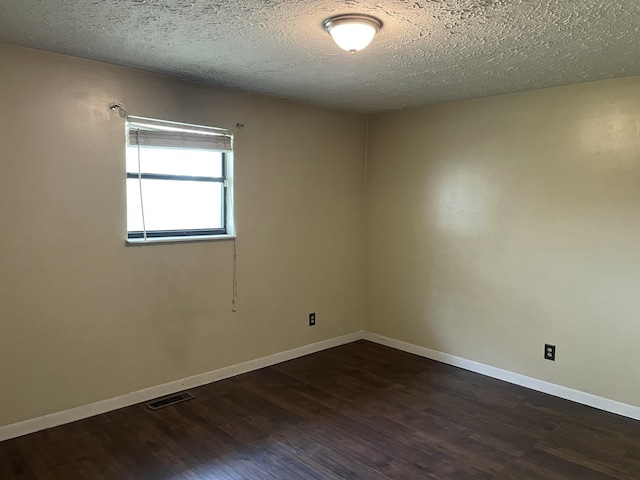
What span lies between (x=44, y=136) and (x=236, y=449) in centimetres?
215

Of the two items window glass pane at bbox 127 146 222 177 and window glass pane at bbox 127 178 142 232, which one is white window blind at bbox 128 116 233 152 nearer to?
window glass pane at bbox 127 146 222 177

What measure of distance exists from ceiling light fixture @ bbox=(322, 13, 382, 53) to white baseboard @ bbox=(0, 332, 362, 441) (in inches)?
103

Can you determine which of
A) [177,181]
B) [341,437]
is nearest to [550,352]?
[341,437]

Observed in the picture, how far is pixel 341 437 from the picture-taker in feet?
9.34

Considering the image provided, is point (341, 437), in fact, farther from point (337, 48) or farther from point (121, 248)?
point (337, 48)

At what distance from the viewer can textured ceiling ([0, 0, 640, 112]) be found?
202 centimetres

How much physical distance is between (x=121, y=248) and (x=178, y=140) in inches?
33.6

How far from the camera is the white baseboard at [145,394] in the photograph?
279cm

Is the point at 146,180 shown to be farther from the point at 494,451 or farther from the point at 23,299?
the point at 494,451

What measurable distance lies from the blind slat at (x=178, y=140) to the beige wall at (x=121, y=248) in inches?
4.4

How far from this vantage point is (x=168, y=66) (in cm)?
297

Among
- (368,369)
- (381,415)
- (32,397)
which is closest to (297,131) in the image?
(368,369)

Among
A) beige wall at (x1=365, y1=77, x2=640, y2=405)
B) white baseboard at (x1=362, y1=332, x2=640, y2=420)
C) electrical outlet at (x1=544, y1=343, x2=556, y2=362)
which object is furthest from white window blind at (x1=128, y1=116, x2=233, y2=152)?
electrical outlet at (x1=544, y1=343, x2=556, y2=362)

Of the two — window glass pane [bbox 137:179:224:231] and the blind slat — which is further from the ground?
the blind slat
